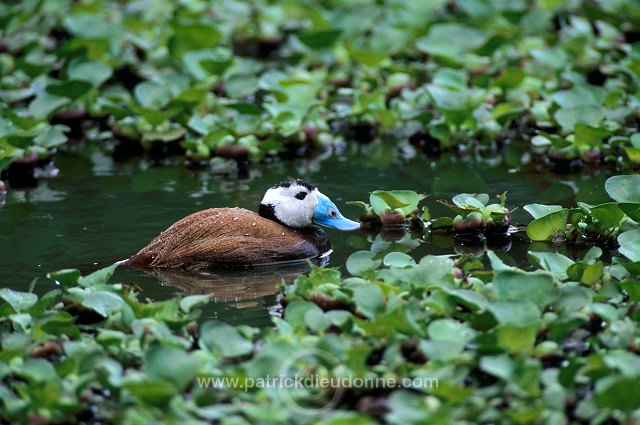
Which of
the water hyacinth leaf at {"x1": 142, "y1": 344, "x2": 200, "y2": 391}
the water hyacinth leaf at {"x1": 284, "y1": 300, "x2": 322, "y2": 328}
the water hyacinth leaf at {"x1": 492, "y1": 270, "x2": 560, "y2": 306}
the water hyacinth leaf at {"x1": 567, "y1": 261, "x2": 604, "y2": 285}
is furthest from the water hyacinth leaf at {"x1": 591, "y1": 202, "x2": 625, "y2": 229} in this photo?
the water hyacinth leaf at {"x1": 142, "y1": 344, "x2": 200, "y2": 391}

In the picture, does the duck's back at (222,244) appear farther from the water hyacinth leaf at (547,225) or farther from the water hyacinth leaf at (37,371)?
the water hyacinth leaf at (37,371)

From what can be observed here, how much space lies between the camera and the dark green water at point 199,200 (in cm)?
662

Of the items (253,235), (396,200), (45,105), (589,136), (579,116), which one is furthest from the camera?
(45,105)

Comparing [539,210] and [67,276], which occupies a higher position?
[67,276]

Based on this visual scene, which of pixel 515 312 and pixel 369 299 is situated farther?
pixel 369 299

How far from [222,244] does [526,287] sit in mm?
2100

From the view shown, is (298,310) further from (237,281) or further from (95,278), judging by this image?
(237,281)

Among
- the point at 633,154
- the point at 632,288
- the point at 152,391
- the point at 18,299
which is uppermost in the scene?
the point at 152,391

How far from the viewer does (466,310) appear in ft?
18.1

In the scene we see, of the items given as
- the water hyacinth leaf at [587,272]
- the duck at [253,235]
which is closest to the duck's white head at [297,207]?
the duck at [253,235]

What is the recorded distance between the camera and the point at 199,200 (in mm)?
8141

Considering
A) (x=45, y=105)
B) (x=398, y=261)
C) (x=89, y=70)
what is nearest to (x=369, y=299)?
(x=398, y=261)

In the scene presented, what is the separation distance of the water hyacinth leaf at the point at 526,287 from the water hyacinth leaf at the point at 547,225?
4.43ft

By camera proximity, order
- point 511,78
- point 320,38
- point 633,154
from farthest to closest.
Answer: point 320,38 → point 511,78 → point 633,154
